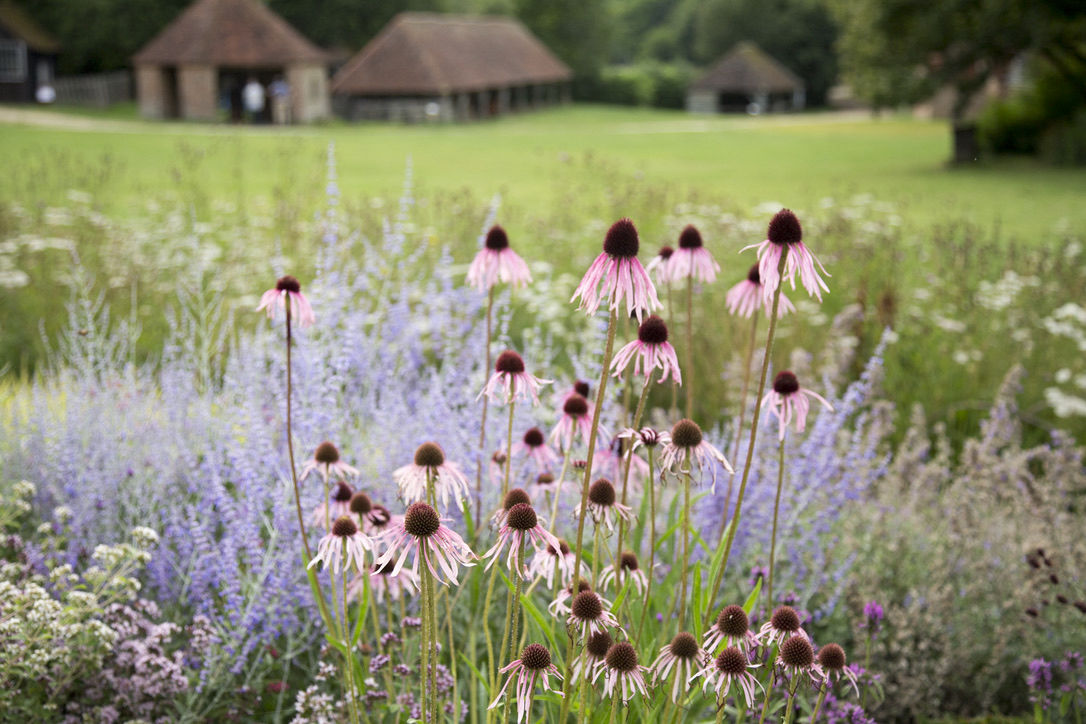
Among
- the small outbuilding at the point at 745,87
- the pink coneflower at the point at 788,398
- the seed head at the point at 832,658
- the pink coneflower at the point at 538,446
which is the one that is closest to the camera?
the seed head at the point at 832,658

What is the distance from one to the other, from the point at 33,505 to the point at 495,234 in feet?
7.13

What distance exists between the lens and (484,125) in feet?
112

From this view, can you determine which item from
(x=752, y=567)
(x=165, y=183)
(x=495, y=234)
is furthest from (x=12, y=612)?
(x=165, y=183)

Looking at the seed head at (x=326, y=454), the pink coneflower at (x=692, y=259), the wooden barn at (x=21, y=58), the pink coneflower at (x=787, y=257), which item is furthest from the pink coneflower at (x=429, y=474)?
the wooden barn at (x=21, y=58)

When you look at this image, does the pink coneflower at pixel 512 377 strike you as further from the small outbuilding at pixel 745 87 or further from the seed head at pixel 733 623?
the small outbuilding at pixel 745 87

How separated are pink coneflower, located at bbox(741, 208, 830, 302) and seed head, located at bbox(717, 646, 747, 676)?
59 centimetres

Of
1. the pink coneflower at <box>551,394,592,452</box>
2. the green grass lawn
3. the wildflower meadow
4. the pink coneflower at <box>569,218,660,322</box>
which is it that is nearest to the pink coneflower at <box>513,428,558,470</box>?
the wildflower meadow

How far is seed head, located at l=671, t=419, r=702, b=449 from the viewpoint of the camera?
5.80 feet

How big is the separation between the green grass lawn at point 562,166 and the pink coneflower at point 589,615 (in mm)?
5959

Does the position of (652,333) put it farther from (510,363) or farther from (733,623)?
(733,623)

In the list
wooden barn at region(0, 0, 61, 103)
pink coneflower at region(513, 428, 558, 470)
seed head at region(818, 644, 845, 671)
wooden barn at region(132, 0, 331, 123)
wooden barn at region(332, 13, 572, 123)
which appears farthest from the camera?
wooden barn at region(332, 13, 572, 123)

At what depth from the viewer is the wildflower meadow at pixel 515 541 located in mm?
1739

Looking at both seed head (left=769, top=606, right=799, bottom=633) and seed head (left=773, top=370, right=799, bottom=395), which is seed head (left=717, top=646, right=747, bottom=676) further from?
seed head (left=773, top=370, right=799, bottom=395)

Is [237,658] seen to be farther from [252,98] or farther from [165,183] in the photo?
[252,98]
